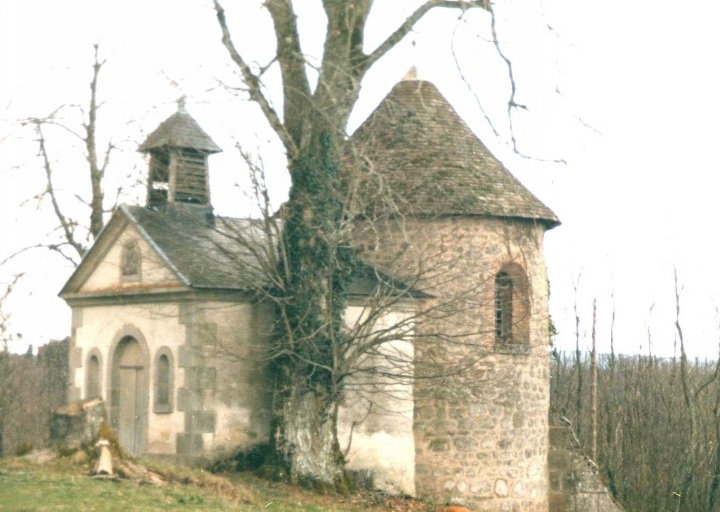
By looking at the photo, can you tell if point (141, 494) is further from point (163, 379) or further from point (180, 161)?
point (180, 161)

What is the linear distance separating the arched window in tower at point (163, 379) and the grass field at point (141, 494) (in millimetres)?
2582

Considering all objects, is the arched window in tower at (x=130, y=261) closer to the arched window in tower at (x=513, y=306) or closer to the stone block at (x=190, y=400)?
the stone block at (x=190, y=400)

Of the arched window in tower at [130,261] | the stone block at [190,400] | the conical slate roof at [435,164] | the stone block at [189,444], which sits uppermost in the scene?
the conical slate roof at [435,164]

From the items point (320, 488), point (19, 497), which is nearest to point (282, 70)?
point (320, 488)

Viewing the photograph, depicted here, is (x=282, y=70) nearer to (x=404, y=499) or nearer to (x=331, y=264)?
(x=331, y=264)

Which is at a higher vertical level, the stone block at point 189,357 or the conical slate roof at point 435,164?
the conical slate roof at point 435,164

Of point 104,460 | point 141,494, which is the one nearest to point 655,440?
point 104,460

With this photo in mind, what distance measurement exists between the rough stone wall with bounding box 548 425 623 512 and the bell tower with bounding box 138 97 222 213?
8246 mm

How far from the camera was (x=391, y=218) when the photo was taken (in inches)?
809

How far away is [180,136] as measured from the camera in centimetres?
2244

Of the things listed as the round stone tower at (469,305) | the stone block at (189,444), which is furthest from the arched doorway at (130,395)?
the round stone tower at (469,305)

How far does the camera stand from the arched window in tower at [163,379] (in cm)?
1962

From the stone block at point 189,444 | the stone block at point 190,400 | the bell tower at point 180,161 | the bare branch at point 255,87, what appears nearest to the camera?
the bare branch at point 255,87

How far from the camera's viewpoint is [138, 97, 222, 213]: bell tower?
877 inches
